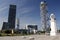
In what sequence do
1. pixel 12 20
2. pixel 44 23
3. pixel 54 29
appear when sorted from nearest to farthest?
pixel 54 29 < pixel 44 23 < pixel 12 20

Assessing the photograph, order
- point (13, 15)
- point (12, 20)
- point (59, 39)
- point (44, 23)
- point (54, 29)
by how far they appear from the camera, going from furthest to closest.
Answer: point (13, 15) < point (12, 20) < point (44, 23) < point (54, 29) < point (59, 39)

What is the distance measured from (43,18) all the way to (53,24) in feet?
303

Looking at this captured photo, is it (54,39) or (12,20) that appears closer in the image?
(54,39)

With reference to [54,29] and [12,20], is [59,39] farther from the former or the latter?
[12,20]

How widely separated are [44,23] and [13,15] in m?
50.8

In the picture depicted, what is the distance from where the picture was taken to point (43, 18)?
110375mm

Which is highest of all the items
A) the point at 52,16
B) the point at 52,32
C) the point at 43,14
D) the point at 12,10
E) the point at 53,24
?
the point at 12,10

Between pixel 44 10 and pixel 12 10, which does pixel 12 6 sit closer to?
pixel 12 10

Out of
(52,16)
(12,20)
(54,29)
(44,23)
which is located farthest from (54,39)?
(12,20)

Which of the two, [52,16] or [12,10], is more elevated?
[12,10]

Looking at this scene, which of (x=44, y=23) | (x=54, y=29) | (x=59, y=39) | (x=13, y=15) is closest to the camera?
(x=59, y=39)

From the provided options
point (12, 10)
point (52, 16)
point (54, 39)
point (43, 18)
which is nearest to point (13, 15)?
point (12, 10)

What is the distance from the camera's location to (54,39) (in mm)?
10148

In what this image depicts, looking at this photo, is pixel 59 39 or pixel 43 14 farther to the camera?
pixel 43 14
